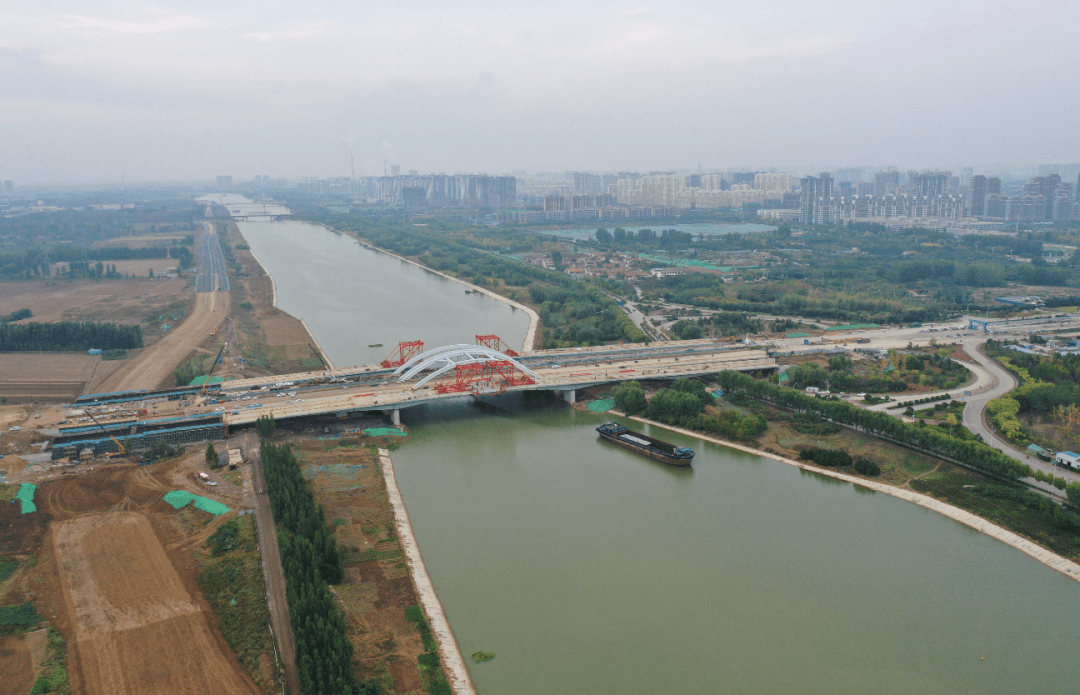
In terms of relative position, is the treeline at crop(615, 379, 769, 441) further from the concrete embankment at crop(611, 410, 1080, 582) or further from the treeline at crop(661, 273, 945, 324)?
the treeline at crop(661, 273, 945, 324)

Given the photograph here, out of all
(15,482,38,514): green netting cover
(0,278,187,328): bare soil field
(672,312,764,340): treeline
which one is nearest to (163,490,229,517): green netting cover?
(15,482,38,514): green netting cover

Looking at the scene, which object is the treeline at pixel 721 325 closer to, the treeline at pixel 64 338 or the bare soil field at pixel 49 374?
the bare soil field at pixel 49 374

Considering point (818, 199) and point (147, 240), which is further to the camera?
point (818, 199)

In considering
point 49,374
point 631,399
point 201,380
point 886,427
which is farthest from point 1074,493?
point 49,374

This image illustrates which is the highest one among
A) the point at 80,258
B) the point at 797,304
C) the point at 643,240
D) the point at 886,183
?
the point at 886,183

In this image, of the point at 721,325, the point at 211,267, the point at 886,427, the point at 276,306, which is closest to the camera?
the point at 886,427

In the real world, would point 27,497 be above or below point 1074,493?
below

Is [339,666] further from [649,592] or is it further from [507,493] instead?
[507,493]

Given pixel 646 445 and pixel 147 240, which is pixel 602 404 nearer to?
pixel 646 445
